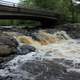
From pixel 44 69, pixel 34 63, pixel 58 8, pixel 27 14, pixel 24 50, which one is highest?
pixel 27 14

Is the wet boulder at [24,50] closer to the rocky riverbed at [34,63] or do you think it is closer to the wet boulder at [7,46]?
the rocky riverbed at [34,63]

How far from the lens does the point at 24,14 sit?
35.5m

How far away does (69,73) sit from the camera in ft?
51.9

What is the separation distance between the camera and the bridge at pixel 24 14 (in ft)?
102

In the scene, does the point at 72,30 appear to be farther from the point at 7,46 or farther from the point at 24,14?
the point at 7,46

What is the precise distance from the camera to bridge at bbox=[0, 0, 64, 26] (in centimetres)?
3096

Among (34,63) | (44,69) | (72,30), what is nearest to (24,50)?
(34,63)

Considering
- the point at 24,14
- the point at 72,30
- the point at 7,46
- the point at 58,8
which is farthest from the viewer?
the point at 58,8

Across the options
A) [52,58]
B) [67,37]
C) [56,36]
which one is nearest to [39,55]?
[52,58]

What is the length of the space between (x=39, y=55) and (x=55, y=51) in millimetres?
2539

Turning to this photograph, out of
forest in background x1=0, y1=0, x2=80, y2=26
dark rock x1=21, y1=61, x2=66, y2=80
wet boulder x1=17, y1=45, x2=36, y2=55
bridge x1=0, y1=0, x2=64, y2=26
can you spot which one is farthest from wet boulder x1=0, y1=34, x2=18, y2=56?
forest in background x1=0, y1=0, x2=80, y2=26

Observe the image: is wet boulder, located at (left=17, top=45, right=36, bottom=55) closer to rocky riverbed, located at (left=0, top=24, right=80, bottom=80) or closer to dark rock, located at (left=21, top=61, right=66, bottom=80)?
rocky riverbed, located at (left=0, top=24, right=80, bottom=80)

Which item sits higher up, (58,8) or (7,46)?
(7,46)

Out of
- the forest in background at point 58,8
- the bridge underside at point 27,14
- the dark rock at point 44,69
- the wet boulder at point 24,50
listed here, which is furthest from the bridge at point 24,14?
the dark rock at point 44,69
